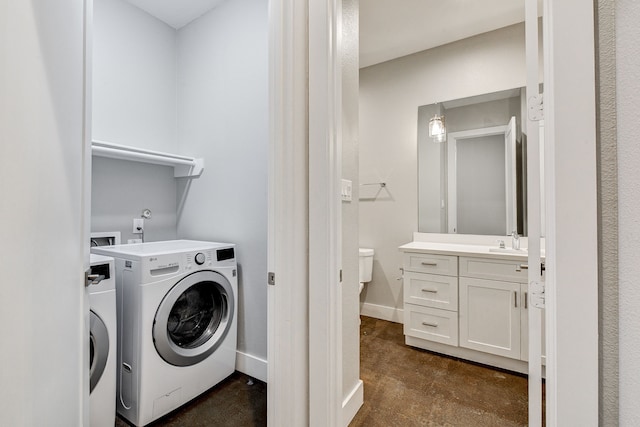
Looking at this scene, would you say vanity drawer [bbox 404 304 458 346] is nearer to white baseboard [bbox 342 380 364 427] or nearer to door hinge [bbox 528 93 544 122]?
white baseboard [bbox 342 380 364 427]

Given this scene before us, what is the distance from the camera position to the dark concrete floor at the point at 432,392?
1549 mm

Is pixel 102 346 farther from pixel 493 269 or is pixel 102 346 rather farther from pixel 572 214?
pixel 493 269

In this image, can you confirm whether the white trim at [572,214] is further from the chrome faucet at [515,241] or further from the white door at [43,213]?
the chrome faucet at [515,241]

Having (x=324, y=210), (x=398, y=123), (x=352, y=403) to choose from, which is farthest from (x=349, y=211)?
(x=398, y=123)

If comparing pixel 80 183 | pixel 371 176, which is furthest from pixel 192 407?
pixel 371 176

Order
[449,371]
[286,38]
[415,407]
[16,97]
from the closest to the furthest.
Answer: [16,97]
[286,38]
[415,407]
[449,371]

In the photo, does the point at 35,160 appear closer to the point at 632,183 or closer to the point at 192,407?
the point at 632,183

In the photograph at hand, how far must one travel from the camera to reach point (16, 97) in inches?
24.7

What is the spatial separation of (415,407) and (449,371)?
54 cm

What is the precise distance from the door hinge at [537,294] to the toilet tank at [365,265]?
2.04 m

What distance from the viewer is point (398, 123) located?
294 cm

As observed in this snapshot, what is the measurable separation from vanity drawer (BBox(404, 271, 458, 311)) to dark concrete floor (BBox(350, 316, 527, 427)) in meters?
0.41

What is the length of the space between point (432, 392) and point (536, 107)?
5.60 feet

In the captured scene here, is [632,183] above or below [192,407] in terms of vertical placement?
above
